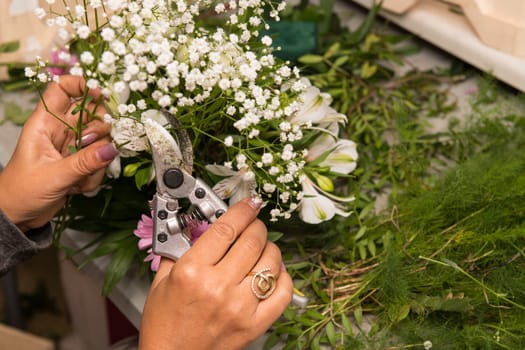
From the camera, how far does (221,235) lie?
0.59 metres

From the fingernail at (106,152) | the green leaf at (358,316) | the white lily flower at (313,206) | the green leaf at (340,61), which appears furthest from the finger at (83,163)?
the green leaf at (340,61)

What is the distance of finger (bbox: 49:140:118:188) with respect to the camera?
2.14 feet

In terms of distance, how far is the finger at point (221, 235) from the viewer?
59cm

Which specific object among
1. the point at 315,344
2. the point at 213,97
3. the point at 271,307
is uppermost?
the point at 213,97

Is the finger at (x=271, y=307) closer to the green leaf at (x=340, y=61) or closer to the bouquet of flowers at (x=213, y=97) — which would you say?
the bouquet of flowers at (x=213, y=97)

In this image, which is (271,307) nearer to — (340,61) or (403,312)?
(403,312)

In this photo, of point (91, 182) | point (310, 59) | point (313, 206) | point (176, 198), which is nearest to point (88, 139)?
point (91, 182)

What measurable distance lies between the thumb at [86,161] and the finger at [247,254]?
0.53 ft

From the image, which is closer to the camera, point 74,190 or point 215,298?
point 215,298

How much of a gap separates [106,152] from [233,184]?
0.44ft

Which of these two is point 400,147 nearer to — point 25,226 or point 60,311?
point 25,226

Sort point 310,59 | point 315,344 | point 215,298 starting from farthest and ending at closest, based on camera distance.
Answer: point 310,59 < point 315,344 < point 215,298

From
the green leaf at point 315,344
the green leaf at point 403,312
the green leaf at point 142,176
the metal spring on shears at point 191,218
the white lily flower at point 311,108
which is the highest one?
the white lily flower at point 311,108

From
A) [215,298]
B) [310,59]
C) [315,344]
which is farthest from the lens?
[310,59]
